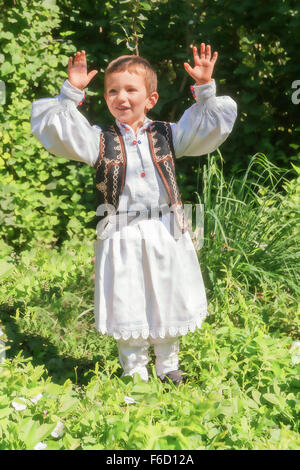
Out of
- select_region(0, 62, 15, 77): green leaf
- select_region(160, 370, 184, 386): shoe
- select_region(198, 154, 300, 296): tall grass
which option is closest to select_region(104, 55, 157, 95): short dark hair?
select_region(198, 154, 300, 296): tall grass

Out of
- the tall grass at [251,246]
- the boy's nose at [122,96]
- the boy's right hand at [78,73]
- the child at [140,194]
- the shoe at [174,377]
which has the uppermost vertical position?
the boy's right hand at [78,73]

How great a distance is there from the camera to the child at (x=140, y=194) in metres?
2.37

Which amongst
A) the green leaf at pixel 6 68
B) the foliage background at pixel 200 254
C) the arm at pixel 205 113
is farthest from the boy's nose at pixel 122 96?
Result: the green leaf at pixel 6 68

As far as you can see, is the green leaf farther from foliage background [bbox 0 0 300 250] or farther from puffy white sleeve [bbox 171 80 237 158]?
puffy white sleeve [bbox 171 80 237 158]

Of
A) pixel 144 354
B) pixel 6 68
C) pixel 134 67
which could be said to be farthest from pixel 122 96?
pixel 6 68

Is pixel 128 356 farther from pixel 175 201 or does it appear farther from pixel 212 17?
pixel 212 17

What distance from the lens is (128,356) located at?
255cm

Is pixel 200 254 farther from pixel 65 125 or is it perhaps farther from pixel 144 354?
pixel 65 125

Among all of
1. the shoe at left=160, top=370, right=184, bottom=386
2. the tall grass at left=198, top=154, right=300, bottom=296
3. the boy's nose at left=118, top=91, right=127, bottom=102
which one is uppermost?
the boy's nose at left=118, top=91, right=127, bottom=102

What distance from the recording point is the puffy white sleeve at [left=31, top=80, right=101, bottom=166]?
2.29 metres

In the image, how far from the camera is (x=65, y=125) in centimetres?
229

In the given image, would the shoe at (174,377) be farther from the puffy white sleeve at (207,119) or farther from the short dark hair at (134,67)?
the short dark hair at (134,67)

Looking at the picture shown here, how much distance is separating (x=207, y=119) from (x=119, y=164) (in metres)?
0.42

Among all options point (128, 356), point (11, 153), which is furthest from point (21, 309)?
point (11, 153)
